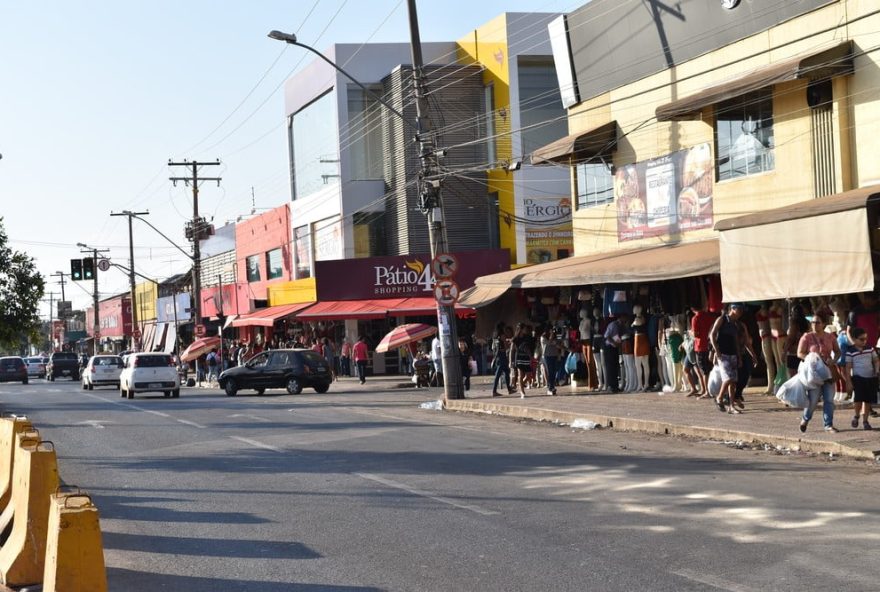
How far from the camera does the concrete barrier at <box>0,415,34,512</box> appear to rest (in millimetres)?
10766

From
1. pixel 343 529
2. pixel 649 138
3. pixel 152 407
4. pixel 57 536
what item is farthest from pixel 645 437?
pixel 152 407

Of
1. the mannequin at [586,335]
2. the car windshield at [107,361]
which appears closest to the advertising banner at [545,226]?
the mannequin at [586,335]

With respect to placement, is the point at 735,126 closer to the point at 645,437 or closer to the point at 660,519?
the point at 645,437

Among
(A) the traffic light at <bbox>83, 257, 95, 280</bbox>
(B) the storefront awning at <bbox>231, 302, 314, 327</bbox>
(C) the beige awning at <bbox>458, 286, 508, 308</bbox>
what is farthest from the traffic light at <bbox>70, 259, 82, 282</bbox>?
(C) the beige awning at <bbox>458, 286, 508, 308</bbox>

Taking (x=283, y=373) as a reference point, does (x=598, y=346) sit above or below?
above

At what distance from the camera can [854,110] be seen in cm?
1975

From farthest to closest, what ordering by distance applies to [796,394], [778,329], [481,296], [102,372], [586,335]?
1. [102,372]
2. [481,296]
3. [586,335]
4. [778,329]
5. [796,394]

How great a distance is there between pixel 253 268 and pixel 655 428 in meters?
46.3

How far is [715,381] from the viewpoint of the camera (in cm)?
1942

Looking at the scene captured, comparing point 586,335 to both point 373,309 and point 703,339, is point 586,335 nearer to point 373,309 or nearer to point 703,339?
point 703,339

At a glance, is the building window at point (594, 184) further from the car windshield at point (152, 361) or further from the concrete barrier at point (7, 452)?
the concrete barrier at point (7, 452)

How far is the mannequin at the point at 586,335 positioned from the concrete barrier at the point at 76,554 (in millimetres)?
20739

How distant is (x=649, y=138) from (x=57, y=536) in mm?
21010

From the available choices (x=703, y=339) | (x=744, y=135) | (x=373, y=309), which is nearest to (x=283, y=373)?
(x=373, y=309)
